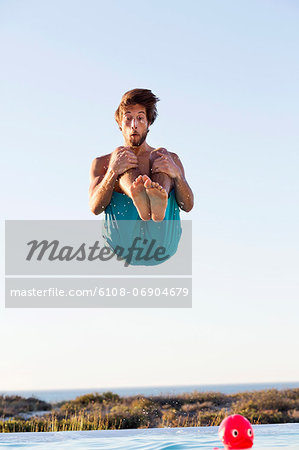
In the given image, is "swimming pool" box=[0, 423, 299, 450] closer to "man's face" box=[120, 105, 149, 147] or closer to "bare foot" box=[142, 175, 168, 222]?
"bare foot" box=[142, 175, 168, 222]

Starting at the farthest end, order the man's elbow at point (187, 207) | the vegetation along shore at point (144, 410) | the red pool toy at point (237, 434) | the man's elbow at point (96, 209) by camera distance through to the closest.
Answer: the vegetation along shore at point (144, 410)
the man's elbow at point (187, 207)
the man's elbow at point (96, 209)
the red pool toy at point (237, 434)

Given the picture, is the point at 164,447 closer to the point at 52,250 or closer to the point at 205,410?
the point at 52,250

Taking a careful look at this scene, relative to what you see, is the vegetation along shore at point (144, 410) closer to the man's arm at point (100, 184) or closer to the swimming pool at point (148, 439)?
the swimming pool at point (148, 439)

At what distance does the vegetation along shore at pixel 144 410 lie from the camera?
10.4 metres

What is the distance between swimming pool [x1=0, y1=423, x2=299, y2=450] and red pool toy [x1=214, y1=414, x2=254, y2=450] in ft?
8.34

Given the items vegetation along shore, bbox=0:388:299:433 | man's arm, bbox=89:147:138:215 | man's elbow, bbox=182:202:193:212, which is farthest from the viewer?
vegetation along shore, bbox=0:388:299:433

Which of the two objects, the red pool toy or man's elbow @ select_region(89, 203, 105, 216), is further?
man's elbow @ select_region(89, 203, 105, 216)

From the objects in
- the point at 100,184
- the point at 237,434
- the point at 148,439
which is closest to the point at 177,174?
the point at 100,184

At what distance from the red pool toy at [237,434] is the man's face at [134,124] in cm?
208

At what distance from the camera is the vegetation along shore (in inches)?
409

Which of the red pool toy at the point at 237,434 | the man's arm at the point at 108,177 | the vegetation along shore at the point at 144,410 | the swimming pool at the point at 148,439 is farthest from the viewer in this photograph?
the vegetation along shore at the point at 144,410

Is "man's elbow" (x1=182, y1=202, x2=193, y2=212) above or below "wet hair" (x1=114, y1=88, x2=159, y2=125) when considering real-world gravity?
below

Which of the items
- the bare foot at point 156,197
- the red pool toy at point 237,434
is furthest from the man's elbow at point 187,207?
the red pool toy at point 237,434

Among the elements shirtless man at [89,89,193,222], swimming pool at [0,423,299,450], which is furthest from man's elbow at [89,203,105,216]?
swimming pool at [0,423,299,450]
